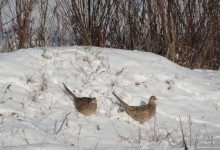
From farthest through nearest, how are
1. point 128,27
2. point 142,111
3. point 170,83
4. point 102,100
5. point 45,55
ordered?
point 128,27 < point 170,83 < point 45,55 < point 102,100 < point 142,111

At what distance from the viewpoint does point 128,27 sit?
8930 millimetres

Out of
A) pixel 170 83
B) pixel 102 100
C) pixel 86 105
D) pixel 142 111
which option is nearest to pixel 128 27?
pixel 170 83

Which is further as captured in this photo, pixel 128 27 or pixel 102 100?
pixel 128 27

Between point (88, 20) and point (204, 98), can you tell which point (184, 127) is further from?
point (88, 20)

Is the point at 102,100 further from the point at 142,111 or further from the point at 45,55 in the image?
the point at 45,55

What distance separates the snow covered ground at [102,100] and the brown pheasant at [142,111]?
0.09 metres

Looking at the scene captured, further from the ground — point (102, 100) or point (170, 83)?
point (170, 83)

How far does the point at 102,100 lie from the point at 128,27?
2.98 m

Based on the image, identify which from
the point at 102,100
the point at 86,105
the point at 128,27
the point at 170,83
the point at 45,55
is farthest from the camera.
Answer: the point at 128,27

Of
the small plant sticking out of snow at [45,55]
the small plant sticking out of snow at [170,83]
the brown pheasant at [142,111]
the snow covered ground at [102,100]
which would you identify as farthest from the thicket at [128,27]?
the brown pheasant at [142,111]

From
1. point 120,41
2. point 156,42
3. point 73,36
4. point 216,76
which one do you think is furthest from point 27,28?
point 216,76

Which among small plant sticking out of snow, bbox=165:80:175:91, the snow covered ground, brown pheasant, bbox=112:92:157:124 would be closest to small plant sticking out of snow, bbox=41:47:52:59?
the snow covered ground

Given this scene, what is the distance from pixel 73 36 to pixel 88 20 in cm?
47

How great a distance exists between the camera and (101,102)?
6.18m
